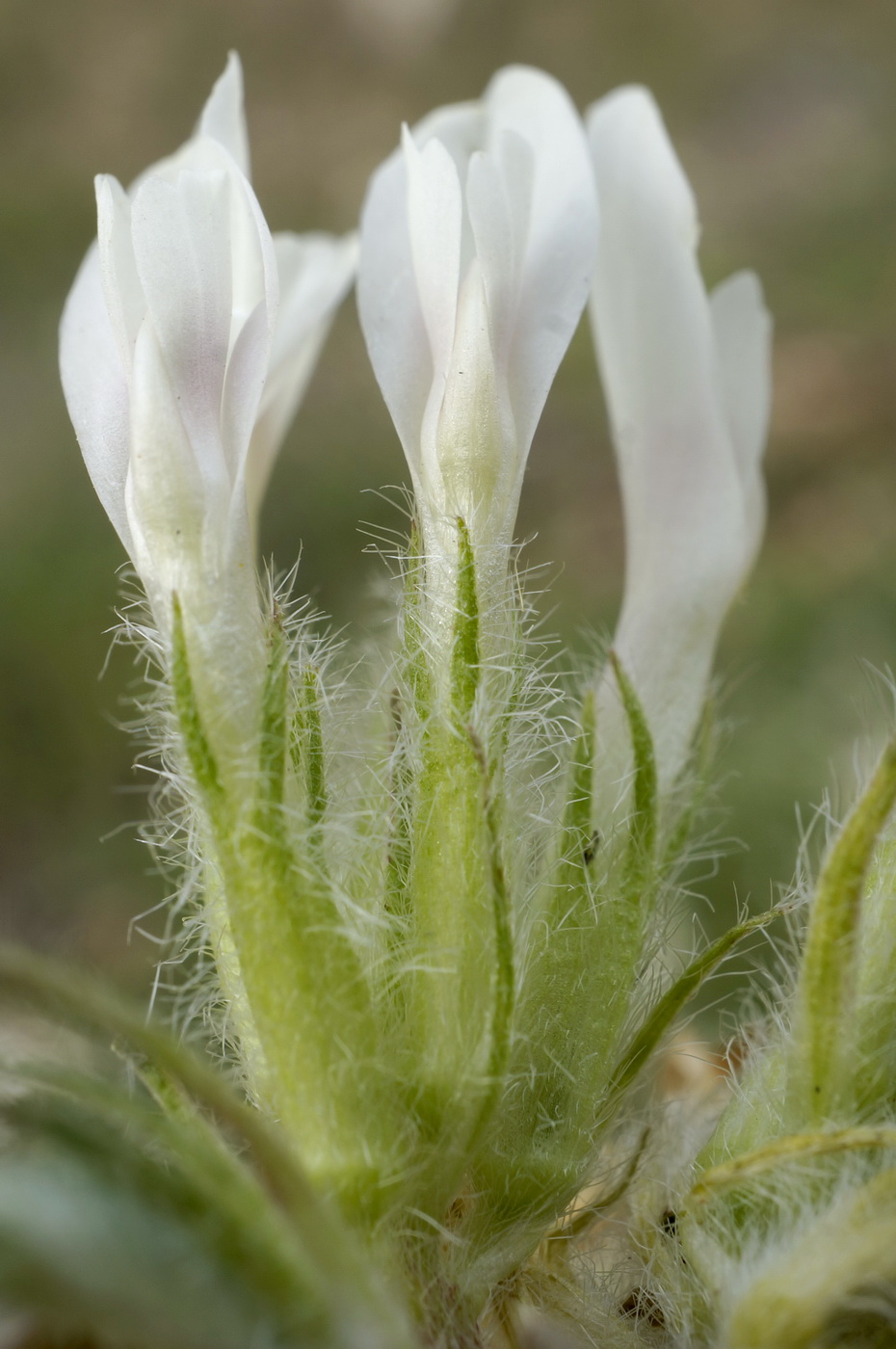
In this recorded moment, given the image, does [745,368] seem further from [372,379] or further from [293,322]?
[372,379]

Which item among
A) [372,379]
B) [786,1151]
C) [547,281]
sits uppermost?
[372,379]

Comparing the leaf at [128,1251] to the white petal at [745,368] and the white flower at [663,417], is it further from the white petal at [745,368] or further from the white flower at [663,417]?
the white petal at [745,368]

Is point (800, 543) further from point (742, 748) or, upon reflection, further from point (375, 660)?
point (375, 660)

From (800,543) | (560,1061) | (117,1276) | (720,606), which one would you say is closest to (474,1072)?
(560,1061)

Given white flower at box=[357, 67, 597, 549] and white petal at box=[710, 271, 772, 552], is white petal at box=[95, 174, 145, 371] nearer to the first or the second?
white flower at box=[357, 67, 597, 549]

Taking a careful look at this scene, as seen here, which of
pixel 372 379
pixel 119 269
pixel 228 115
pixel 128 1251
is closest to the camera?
pixel 128 1251

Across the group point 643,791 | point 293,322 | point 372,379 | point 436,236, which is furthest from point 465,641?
point 372,379

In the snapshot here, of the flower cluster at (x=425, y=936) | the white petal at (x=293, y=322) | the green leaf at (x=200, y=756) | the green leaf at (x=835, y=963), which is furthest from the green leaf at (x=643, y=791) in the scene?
the white petal at (x=293, y=322)
